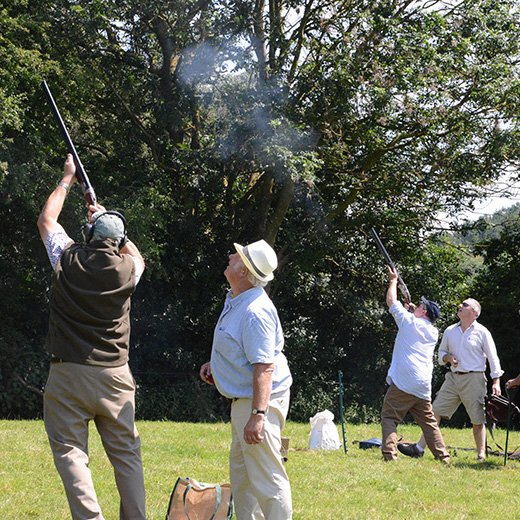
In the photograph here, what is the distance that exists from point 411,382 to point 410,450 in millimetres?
1185

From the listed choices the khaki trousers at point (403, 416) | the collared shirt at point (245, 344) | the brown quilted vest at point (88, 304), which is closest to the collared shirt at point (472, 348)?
the khaki trousers at point (403, 416)

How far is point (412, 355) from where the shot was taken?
10.3 m

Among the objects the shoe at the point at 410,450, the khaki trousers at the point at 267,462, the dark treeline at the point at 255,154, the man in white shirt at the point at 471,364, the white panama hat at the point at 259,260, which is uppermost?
the dark treeline at the point at 255,154

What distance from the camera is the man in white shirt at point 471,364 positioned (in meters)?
10.8

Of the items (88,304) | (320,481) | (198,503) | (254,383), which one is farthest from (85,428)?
(320,481)

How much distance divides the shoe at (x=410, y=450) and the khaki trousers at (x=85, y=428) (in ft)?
19.7

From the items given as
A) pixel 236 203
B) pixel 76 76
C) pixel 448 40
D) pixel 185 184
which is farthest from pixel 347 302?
pixel 76 76

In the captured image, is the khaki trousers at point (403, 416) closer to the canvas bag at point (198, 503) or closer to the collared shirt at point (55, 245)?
the canvas bag at point (198, 503)

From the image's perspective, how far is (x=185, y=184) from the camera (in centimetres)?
2052

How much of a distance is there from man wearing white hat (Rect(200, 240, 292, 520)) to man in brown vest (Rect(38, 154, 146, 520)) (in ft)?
2.07

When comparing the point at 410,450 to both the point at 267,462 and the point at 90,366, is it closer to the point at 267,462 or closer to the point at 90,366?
the point at 267,462

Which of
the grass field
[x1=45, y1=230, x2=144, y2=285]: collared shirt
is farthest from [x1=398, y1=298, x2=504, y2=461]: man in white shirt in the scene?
[x1=45, y1=230, x2=144, y2=285]: collared shirt

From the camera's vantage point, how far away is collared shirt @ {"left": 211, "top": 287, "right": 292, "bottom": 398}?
5.42 m

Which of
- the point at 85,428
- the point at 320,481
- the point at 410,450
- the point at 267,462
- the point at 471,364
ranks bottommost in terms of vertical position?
the point at 320,481
